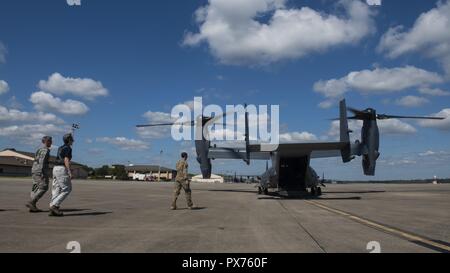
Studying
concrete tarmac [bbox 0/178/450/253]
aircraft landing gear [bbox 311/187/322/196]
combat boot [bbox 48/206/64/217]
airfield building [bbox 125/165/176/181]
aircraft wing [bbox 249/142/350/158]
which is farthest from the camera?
airfield building [bbox 125/165/176/181]

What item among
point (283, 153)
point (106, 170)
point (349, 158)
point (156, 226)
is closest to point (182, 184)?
point (156, 226)

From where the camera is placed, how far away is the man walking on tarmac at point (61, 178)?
1205 centimetres

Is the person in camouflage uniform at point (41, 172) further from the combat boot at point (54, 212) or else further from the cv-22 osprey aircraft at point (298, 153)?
the cv-22 osprey aircraft at point (298, 153)

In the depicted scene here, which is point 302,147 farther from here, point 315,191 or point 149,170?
point 149,170

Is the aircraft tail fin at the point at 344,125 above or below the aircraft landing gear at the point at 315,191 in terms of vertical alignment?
above

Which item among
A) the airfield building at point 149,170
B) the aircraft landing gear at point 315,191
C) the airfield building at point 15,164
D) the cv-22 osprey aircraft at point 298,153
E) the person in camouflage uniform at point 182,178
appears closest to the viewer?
the person in camouflage uniform at point 182,178

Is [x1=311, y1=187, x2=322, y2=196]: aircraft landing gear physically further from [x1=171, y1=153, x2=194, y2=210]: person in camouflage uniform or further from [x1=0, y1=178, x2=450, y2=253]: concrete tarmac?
[x1=0, y1=178, x2=450, y2=253]: concrete tarmac

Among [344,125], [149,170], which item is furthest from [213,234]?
[149,170]

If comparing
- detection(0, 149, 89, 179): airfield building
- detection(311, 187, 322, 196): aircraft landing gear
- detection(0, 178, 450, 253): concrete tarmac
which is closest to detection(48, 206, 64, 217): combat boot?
detection(0, 178, 450, 253): concrete tarmac

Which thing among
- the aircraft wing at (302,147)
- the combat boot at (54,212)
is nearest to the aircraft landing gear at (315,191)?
the aircraft wing at (302,147)

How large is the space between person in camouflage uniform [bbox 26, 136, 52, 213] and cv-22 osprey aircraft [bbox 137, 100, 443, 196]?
49.1 feet

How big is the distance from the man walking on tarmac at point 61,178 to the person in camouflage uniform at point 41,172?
674mm

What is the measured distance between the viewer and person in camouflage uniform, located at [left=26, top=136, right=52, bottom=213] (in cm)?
1270
